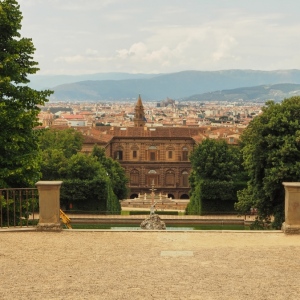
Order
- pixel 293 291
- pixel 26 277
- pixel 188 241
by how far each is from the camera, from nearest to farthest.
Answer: pixel 293 291 → pixel 26 277 → pixel 188 241

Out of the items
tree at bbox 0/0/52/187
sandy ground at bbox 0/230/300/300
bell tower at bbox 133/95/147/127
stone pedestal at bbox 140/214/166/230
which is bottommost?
stone pedestal at bbox 140/214/166/230

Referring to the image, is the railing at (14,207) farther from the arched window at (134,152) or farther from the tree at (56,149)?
the arched window at (134,152)

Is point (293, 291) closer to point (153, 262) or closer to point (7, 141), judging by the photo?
point (153, 262)

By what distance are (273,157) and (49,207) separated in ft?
50.0

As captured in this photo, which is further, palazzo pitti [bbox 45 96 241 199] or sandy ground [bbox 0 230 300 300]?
palazzo pitti [bbox 45 96 241 199]

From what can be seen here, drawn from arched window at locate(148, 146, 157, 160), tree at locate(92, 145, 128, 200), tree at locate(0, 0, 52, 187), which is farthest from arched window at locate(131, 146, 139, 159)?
tree at locate(0, 0, 52, 187)

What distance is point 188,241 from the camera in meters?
12.4

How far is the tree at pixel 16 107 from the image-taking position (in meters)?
17.5

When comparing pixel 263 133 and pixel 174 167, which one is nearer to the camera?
pixel 263 133

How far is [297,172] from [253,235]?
43.1ft

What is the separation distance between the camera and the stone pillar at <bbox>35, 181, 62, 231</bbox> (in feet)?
43.3

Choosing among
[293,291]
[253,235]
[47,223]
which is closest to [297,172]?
[253,235]

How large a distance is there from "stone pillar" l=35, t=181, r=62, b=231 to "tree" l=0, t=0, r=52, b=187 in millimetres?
4232

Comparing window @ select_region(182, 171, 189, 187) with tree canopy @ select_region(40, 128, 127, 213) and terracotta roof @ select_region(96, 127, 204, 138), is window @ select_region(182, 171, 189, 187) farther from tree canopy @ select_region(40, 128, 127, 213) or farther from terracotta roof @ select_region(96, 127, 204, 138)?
tree canopy @ select_region(40, 128, 127, 213)
